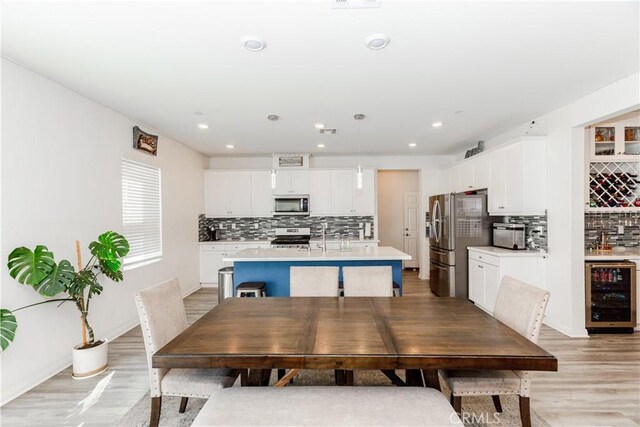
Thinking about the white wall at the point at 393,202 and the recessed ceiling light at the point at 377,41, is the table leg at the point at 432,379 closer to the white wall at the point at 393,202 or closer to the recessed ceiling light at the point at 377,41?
the recessed ceiling light at the point at 377,41

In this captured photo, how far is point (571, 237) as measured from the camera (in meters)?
3.38

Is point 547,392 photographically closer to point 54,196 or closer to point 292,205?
point 54,196

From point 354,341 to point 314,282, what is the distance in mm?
1114

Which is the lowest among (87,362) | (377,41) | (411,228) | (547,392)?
(547,392)

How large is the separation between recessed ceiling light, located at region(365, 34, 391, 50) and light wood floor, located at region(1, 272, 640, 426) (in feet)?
9.15

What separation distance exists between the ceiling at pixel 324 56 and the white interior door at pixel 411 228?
3.63 meters

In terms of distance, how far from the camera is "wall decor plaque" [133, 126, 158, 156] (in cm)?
385

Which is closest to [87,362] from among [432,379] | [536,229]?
[432,379]

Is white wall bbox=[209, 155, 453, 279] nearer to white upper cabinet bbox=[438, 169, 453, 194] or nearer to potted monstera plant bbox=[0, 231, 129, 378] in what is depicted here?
white upper cabinet bbox=[438, 169, 453, 194]

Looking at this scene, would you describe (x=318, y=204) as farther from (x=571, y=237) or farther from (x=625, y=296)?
(x=625, y=296)

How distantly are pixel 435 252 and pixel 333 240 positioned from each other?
1908 millimetres

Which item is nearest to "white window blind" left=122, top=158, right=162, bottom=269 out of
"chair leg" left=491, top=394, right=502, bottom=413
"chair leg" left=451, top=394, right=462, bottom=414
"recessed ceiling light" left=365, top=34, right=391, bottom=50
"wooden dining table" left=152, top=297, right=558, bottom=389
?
"wooden dining table" left=152, top=297, right=558, bottom=389

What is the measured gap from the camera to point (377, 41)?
2.05 meters

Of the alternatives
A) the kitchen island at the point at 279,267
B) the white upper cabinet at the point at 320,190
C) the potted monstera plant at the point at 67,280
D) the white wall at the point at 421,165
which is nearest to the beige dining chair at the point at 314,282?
the kitchen island at the point at 279,267
